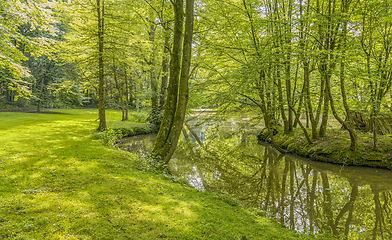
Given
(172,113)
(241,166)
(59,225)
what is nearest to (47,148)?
(172,113)

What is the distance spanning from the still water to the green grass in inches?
57.3

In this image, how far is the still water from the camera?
15.2 ft

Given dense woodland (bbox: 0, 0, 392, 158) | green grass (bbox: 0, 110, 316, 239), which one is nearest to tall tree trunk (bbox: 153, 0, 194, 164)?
→ dense woodland (bbox: 0, 0, 392, 158)

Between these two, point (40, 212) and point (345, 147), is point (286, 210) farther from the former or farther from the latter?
point (345, 147)

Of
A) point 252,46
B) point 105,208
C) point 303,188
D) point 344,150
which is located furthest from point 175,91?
point 344,150

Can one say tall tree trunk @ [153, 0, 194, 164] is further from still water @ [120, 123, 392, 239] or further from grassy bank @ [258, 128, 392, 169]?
grassy bank @ [258, 128, 392, 169]

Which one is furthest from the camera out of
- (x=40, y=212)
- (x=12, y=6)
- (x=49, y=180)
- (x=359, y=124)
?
(x=359, y=124)

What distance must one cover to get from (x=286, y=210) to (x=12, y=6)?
1081 cm

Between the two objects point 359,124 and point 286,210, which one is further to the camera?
point 359,124

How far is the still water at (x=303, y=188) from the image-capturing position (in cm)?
462

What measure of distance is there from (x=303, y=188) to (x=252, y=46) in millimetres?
7412

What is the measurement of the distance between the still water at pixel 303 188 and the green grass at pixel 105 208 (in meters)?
1.46

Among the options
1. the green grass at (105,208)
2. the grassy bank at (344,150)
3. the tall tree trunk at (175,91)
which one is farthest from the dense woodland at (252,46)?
the green grass at (105,208)

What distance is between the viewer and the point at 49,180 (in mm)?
4449
